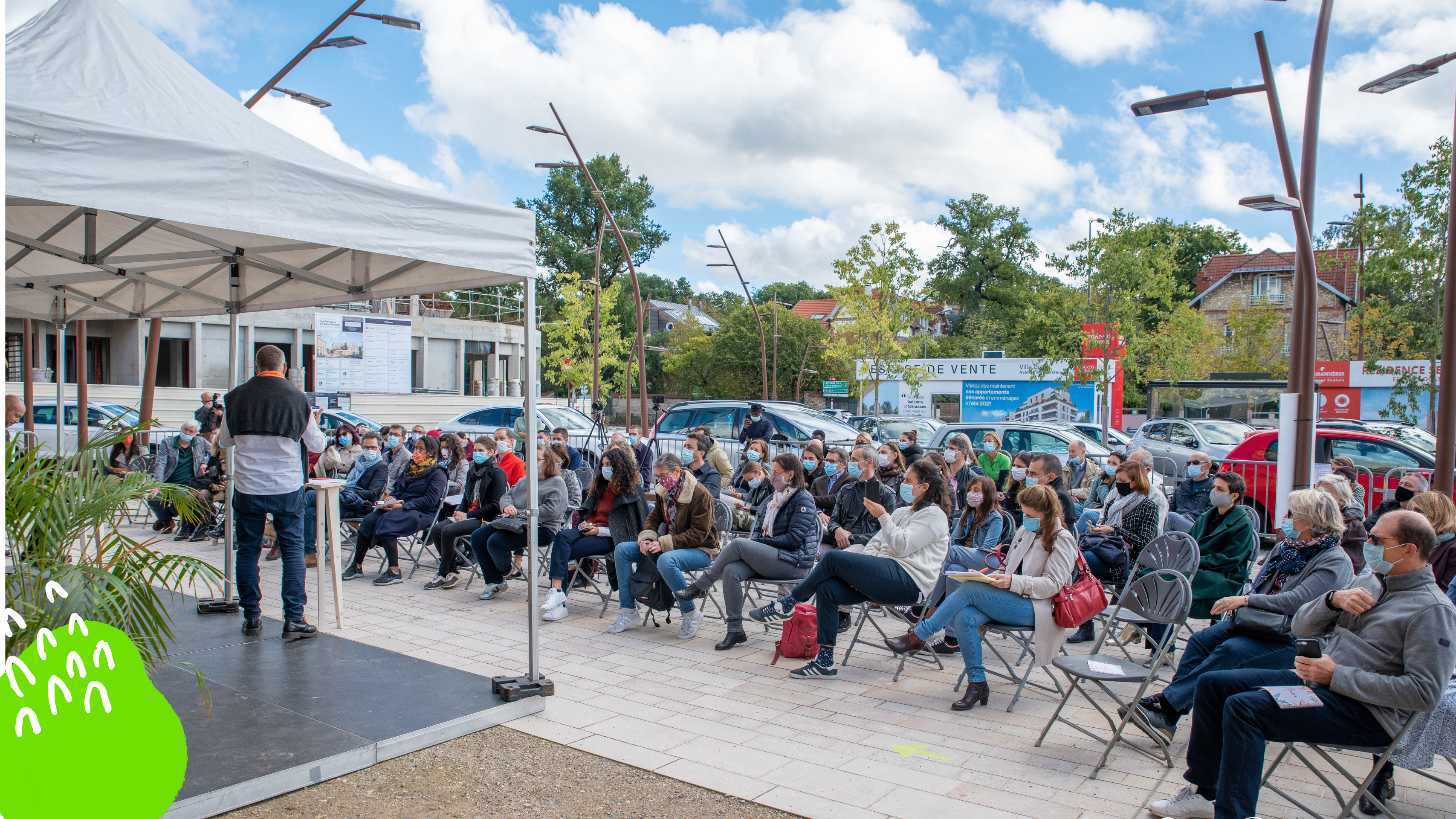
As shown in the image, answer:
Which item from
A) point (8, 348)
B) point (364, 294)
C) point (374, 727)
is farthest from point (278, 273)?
point (8, 348)

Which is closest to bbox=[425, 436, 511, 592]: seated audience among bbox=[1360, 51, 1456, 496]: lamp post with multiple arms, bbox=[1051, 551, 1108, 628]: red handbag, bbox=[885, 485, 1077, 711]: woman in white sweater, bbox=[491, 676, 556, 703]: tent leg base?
bbox=[491, 676, 556, 703]: tent leg base

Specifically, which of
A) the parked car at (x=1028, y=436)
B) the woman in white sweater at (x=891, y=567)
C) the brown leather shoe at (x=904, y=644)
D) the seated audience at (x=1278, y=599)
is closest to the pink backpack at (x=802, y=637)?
the woman in white sweater at (x=891, y=567)

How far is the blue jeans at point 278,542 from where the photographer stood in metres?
6.18

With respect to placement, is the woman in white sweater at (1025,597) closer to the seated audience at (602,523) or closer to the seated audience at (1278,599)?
the seated audience at (1278,599)

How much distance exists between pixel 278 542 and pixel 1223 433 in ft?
61.0

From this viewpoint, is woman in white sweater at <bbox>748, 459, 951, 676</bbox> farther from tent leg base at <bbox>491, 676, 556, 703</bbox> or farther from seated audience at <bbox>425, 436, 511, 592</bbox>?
seated audience at <bbox>425, 436, 511, 592</bbox>

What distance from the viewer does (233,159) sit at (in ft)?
14.5

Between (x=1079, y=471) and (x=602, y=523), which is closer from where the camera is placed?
(x=602, y=523)

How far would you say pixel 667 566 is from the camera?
724 cm

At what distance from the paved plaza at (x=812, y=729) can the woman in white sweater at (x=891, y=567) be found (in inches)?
16.7

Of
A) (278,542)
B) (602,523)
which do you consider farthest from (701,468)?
(278,542)

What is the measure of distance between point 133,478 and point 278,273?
11.7 feet

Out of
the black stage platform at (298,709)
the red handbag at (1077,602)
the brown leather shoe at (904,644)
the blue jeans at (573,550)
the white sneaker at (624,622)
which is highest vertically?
the red handbag at (1077,602)

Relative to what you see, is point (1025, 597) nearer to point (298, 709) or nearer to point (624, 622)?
point (624, 622)
